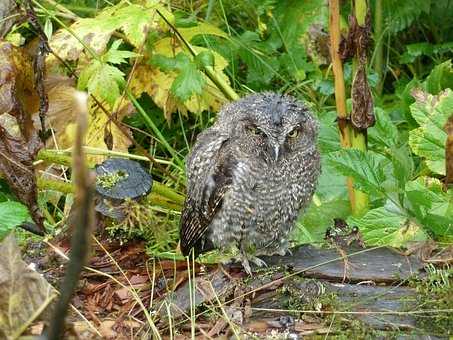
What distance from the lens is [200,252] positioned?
4.02 metres

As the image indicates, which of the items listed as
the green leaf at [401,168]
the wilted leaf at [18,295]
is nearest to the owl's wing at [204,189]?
the green leaf at [401,168]

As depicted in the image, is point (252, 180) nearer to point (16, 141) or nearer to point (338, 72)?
point (338, 72)

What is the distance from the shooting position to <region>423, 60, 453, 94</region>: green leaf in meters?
4.75

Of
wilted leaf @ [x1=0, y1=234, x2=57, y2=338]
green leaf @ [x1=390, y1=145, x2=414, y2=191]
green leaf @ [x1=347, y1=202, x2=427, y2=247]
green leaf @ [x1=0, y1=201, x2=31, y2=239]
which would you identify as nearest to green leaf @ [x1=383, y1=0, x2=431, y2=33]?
green leaf @ [x1=390, y1=145, x2=414, y2=191]

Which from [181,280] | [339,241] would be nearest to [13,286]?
[181,280]

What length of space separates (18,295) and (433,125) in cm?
227

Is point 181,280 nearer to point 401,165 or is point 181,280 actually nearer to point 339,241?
point 339,241

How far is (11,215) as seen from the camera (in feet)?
10.9

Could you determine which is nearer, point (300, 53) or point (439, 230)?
point (439, 230)

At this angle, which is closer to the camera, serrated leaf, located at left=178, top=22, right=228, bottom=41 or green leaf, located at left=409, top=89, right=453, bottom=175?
green leaf, located at left=409, top=89, right=453, bottom=175

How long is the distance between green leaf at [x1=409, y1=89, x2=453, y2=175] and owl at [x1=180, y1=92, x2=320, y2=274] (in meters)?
0.49

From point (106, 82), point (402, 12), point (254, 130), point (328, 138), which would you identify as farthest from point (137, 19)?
point (402, 12)

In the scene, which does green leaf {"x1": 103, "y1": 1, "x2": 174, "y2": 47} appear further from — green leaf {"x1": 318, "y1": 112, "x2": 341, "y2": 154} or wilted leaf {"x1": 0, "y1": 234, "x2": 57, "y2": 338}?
wilted leaf {"x1": 0, "y1": 234, "x2": 57, "y2": 338}

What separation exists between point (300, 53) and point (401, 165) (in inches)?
81.6
